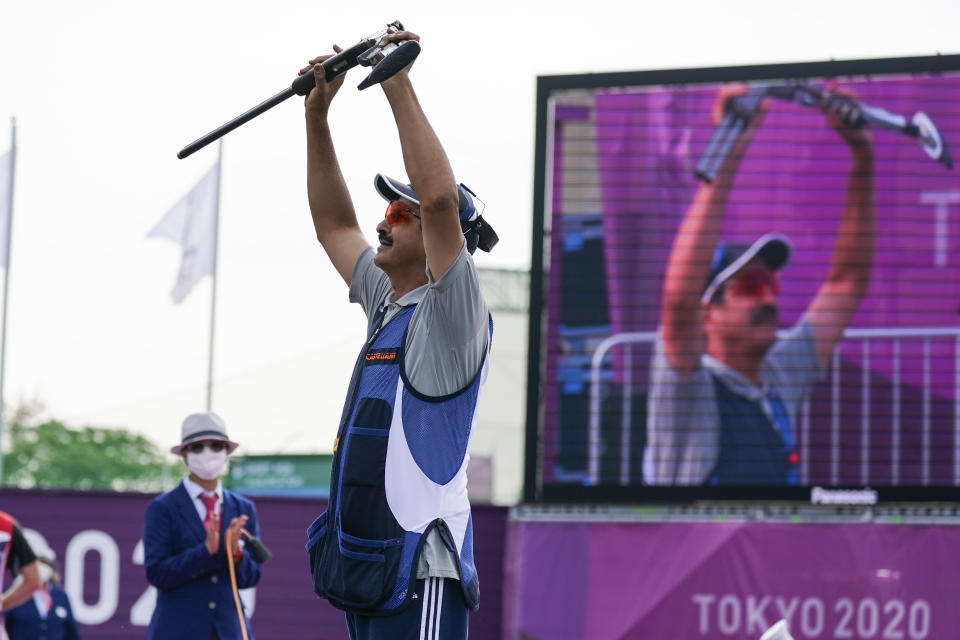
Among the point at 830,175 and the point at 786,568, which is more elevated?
the point at 830,175

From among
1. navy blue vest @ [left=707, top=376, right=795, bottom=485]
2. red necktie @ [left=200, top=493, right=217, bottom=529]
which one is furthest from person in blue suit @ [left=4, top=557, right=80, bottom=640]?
navy blue vest @ [left=707, top=376, right=795, bottom=485]

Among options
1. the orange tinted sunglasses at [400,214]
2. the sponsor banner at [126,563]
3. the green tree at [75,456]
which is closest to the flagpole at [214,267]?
the sponsor banner at [126,563]

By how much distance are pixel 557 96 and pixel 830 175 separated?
2.12 m

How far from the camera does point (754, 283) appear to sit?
36.3 feet

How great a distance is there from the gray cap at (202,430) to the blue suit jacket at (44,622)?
140 inches

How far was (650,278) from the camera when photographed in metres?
11.2

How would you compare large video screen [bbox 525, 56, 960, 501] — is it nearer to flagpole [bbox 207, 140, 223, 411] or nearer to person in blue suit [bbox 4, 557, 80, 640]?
person in blue suit [bbox 4, 557, 80, 640]

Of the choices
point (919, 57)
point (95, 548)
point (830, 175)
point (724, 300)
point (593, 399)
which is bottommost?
point (95, 548)

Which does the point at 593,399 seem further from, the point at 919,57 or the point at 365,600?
the point at 365,600

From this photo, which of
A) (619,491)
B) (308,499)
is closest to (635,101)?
(619,491)

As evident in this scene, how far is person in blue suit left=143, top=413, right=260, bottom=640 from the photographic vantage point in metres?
6.99

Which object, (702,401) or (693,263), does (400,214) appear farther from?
(693,263)

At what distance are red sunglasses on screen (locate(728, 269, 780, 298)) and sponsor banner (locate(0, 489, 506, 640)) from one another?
8.47ft

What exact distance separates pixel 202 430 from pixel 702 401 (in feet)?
15.0
